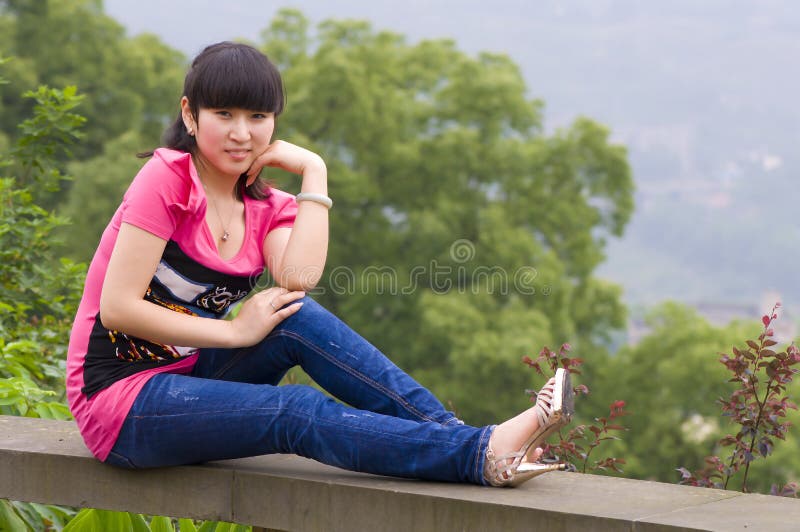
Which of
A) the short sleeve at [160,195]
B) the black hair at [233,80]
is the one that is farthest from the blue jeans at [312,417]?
the black hair at [233,80]

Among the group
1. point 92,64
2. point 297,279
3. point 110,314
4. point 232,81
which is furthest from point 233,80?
point 92,64

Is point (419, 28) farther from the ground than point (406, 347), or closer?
farther from the ground

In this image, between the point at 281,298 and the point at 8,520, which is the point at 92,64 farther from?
the point at 281,298

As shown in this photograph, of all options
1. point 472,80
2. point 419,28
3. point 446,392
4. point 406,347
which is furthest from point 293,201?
point 419,28

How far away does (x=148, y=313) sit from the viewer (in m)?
2.68

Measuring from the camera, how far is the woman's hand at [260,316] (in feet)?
9.14

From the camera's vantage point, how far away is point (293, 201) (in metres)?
3.15

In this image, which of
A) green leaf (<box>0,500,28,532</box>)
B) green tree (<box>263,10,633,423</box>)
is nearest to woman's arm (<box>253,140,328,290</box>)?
green leaf (<box>0,500,28,532</box>)

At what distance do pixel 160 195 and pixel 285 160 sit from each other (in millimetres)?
476

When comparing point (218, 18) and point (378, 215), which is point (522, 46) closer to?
point (218, 18)

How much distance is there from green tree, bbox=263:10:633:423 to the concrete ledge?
2040 centimetres

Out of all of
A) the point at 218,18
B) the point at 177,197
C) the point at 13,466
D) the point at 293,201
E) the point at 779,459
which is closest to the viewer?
the point at 177,197

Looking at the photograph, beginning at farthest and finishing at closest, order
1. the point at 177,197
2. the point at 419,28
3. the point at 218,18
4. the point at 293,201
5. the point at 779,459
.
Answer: the point at 419,28, the point at 218,18, the point at 779,459, the point at 293,201, the point at 177,197

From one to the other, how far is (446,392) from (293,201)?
19763 millimetres
